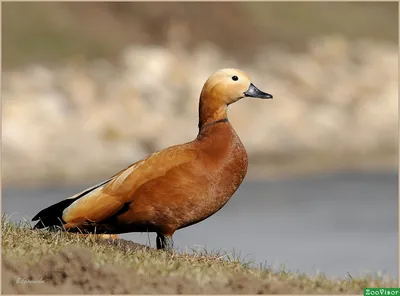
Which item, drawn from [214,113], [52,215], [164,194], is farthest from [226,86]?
[52,215]

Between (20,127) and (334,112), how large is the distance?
33.7 ft

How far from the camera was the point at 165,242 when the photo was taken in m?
8.26

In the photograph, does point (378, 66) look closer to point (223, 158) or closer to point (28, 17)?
point (28, 17)

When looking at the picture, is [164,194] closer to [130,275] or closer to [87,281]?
[130,275]

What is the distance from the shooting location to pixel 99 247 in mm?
7754

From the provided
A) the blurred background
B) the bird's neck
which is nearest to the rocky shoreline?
the blurred background

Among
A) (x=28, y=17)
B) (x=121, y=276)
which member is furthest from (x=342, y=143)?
(x=121, y=276)

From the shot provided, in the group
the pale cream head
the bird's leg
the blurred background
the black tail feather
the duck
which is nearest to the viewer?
the duck

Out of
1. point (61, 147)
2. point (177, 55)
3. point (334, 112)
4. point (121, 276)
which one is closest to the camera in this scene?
point (121, 276)

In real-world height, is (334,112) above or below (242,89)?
above

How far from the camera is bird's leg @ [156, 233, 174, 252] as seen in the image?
27.0ft

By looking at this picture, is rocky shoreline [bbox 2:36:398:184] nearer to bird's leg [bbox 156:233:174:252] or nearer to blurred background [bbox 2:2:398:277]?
blurred background [bbox 2:2:398:277]

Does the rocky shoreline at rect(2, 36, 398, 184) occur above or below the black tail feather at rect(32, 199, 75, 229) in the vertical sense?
above

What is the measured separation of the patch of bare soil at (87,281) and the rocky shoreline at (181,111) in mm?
16879
